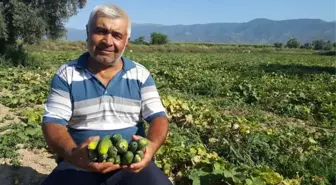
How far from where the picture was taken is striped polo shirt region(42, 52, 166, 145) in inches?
114

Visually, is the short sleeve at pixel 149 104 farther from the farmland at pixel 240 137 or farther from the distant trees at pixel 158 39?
the distant trees at pixel 158 39

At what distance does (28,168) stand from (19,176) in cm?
22

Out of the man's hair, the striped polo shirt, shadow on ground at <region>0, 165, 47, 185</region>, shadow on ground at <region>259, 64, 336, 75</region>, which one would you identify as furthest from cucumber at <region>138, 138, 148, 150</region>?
shadow on ground at <region>259, 64, 336, 75</region>

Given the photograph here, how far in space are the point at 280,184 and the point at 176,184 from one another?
105 centimetres

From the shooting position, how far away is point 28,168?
4652mm

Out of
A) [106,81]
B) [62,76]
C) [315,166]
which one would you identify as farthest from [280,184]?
[62,76]

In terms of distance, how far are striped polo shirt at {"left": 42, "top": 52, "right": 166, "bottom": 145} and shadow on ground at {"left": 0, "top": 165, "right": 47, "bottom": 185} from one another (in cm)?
157

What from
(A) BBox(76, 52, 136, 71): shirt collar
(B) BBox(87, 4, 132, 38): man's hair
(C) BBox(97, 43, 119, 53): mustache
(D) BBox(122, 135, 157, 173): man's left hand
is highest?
(B) BBox(87, 4, 132, 38): man's hair

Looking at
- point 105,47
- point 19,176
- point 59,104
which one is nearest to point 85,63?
point 105,47

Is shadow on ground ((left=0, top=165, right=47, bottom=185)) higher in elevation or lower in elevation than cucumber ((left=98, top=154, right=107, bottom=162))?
lower

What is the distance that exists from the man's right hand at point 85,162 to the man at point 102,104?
0.04m

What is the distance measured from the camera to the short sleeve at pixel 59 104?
9.37 feet

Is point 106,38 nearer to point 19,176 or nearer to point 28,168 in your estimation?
point 19,176

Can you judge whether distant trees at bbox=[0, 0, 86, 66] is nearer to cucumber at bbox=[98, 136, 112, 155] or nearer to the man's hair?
the man's hair
